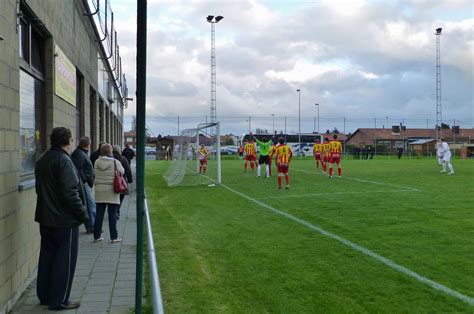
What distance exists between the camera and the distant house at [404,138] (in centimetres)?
6612

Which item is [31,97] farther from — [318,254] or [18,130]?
[318,254]

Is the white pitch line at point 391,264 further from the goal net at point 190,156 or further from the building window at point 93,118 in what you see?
the goal net at point 190,156

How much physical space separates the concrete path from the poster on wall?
2477 millimetres

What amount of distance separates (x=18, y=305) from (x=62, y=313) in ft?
2.07

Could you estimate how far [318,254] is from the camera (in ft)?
23.8

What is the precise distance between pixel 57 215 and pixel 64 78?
4168 millimetres

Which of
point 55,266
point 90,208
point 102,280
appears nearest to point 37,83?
point 90,208

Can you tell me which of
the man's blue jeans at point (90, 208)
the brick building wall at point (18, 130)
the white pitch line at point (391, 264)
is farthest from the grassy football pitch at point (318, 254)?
the brick building wall at point (18, 130)

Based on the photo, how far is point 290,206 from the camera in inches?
490

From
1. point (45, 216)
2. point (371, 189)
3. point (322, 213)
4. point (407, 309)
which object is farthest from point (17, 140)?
point (371, 189)

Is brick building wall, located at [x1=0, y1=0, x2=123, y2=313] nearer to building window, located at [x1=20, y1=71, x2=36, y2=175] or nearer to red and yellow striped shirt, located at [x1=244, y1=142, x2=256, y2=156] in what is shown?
building window, located at [x1=20, y1=71, x2=36, y2=175]

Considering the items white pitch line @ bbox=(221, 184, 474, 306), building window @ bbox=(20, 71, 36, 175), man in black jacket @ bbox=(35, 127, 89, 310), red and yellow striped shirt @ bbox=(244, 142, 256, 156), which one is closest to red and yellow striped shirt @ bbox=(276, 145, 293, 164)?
white pitch line @ bbox=(221, 184, 474, 306)

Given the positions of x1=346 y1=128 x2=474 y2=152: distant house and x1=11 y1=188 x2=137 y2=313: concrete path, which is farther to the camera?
x1=346 y1=128 x2=474 y2=152: distant house

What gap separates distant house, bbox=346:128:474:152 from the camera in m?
66.1
